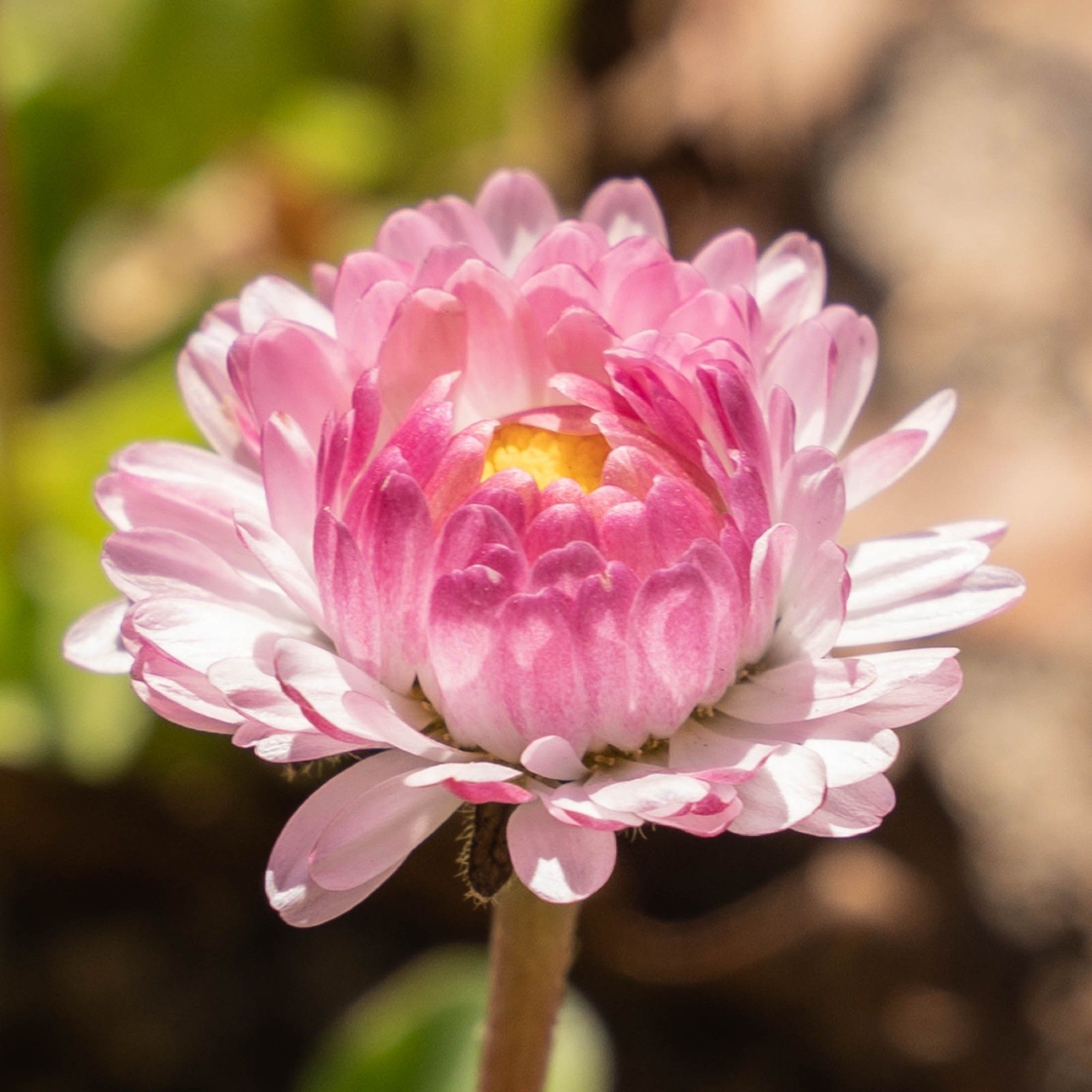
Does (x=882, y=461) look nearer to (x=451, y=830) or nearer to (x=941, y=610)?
(x=941, y=610)

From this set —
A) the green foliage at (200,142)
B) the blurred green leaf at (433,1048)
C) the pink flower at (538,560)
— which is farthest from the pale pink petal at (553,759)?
the green foliage at (200,142)

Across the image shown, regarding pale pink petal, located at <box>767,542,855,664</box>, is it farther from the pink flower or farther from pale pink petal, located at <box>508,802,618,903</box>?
pale pink petal, located at <box>508,802,618,903</box>

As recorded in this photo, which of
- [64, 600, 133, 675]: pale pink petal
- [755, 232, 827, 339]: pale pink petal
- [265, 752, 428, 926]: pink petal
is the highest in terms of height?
[755, 232, 827, 339]: pale pink petal

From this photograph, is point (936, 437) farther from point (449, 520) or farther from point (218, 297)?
point (218, 297)

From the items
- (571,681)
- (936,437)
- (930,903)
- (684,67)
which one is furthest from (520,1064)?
(684,67)

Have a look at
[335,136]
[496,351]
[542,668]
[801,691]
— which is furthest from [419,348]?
[335,136]

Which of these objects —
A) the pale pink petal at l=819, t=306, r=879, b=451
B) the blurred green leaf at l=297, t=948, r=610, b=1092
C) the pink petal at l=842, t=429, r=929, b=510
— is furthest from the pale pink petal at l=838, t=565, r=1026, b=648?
the blurred green leaf at l=297, t=948, r=610, b=1092
